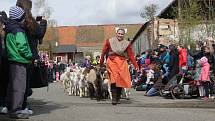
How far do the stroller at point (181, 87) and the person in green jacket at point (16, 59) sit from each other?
800 centimetres

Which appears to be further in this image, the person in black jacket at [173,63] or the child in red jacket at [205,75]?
the person in black jacket at [173,63]

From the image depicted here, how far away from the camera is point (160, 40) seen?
37.5 m

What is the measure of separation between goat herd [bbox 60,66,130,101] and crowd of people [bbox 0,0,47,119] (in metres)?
6.10

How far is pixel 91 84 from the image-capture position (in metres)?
17.2

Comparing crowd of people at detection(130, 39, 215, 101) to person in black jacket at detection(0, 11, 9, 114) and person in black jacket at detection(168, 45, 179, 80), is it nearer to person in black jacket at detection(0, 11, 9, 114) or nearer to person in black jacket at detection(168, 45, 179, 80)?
person in black jacket at detection(168, 45, 179, 80)

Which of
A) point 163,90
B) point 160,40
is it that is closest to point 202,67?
point 163,90

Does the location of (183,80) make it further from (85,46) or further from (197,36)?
(85,46)

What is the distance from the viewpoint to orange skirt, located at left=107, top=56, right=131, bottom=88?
13656mm

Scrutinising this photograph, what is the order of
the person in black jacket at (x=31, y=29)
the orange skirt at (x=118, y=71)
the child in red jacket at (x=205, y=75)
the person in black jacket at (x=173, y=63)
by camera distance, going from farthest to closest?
the person in black jacket at (x=173, y=63)
the child in red jacket at (x=205, y=75)
the orange skirt at (x=118, y=71)
the person in black jacket at (x=31, y=29)

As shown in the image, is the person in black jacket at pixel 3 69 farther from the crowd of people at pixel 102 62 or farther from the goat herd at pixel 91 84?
the goat herd at pixel 91 84

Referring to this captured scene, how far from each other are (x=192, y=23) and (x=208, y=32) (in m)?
1.42

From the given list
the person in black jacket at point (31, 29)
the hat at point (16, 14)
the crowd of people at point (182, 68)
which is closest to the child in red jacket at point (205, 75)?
the crowd of people at point (182, 68)

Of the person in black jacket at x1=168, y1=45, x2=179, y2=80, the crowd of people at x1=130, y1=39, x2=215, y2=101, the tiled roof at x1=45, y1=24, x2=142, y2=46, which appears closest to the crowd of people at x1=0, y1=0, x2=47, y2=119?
the crowd of people at x1=130, y1=39, x2=215, y2=101

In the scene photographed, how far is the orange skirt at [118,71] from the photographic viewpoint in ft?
44.8
